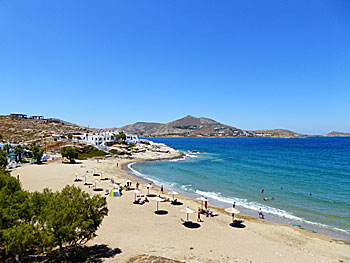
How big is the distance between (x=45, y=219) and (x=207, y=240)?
1135 centimetres

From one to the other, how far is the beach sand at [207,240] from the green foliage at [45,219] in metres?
3.17

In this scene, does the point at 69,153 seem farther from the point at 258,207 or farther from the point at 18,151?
the point at 258,207

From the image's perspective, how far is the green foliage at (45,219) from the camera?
9.40 metres

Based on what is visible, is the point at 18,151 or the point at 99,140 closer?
the point at 18,151

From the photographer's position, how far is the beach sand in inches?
548

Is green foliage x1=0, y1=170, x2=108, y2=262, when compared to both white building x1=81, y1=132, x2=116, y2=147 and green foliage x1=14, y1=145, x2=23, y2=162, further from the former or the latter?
white building x1=81, y1=132, x2=116, y2=147

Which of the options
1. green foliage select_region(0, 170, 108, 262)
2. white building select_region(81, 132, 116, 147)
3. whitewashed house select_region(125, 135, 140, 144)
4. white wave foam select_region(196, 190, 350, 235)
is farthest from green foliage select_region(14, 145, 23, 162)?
whitewashed house select_region(125, 135, 140, 144)

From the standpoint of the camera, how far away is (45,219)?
10414 millimetres

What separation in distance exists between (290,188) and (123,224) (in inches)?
1121

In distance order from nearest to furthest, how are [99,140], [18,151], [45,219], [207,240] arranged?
[45,219], [207,240], [18,151], [99,140]

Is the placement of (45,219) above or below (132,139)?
below

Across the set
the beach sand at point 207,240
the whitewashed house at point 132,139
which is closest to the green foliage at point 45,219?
the beach sand at point 207,240

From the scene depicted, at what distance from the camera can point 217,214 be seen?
906 inches

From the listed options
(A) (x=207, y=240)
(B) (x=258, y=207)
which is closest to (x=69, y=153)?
(B) (x=258, y=207)
